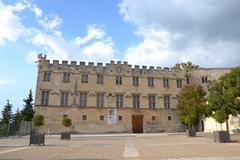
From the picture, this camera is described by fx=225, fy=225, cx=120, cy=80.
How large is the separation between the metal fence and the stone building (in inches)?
103

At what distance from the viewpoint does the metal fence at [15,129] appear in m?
25.4

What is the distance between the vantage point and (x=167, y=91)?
129 ft

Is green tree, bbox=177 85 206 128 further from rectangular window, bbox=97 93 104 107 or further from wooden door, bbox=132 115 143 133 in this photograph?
rectangular window, bbox=97 93 104 107

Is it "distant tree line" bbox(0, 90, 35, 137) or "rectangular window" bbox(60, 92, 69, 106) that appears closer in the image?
"rectangular window" bbox(60, 92, 69, 106)

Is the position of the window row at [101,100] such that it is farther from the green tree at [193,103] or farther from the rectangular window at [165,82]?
the green tree at [193,103]

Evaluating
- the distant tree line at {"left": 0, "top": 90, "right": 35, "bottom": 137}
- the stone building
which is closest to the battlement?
the stone building

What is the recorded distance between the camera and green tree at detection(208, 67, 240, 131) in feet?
57.5

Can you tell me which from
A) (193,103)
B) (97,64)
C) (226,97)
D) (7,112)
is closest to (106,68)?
(97,64)

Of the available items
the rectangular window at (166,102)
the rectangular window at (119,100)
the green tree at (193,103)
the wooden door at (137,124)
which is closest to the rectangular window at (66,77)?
the rectangular window at (119,100)

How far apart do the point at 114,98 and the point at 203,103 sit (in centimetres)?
1452

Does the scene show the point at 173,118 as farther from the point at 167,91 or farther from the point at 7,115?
the point at 7,115

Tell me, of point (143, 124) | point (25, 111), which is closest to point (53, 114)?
point (143, 124)

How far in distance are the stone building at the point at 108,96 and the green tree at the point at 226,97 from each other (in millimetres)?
19238

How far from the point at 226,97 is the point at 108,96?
835 inches
